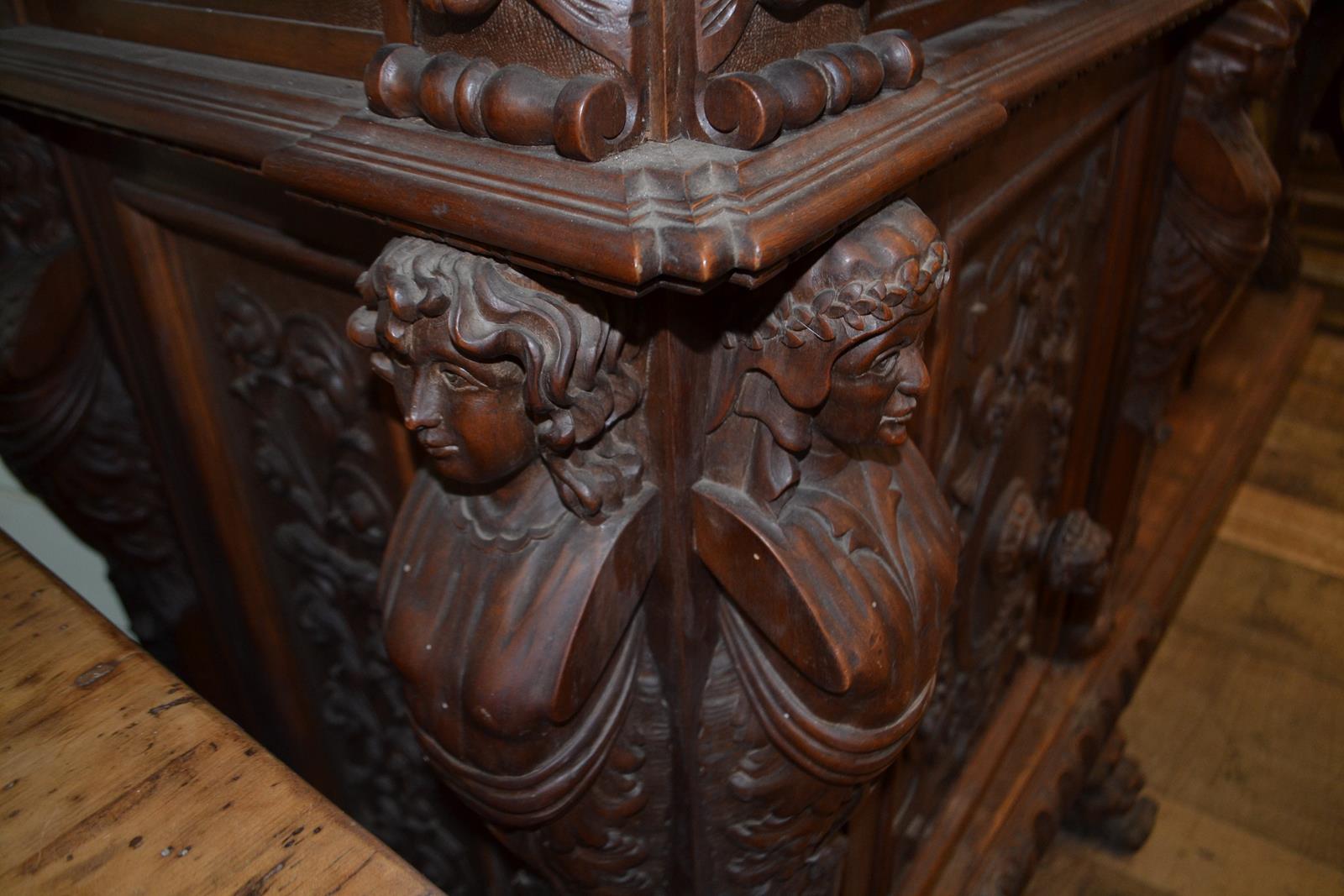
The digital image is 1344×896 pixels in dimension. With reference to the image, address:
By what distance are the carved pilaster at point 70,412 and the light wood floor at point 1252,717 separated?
4.19ft

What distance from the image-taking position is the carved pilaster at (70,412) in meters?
1.02

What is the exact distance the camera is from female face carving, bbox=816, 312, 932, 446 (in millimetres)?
A: 580

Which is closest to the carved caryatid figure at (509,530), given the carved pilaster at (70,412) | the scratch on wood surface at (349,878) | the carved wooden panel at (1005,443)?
the scratch on wood surface at (349,878)

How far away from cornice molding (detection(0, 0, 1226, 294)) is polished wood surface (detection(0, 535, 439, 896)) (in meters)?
0.34

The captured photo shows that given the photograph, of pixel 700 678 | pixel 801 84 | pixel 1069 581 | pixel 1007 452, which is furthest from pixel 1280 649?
pixel 801 84

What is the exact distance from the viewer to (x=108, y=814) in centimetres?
62

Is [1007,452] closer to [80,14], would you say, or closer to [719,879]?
[719,879]

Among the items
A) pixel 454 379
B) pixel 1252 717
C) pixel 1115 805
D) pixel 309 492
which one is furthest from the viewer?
pixel 1252 717

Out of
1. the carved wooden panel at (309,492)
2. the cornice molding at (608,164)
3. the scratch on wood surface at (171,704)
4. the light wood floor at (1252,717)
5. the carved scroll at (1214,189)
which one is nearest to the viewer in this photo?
the cornice molding at (608,164)

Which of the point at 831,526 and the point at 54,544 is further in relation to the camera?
the point at 54,544

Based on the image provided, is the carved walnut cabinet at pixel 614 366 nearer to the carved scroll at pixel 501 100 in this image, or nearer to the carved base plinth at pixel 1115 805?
the carved scroll at pixel 501 100

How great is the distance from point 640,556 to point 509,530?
85 mm

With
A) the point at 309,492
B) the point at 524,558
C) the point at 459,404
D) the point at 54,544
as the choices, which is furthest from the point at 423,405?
the point at 54,544

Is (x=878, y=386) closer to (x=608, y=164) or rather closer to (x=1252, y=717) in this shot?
(x=608, y=164)
